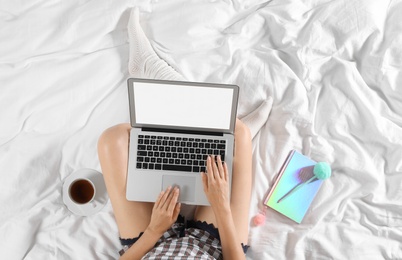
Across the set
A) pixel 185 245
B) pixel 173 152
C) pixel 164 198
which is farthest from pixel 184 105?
pixel 185 245

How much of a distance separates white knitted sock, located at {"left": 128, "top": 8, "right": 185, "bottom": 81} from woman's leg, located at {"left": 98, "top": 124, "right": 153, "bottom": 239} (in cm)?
24

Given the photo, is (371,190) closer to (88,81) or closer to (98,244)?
(98,244)

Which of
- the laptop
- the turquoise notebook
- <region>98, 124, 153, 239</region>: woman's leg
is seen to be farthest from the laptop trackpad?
the turquoise notebook

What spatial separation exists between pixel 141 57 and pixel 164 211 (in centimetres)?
47

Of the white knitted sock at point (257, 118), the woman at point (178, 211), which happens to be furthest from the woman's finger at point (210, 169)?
the white knitted sock at point (257, 118)

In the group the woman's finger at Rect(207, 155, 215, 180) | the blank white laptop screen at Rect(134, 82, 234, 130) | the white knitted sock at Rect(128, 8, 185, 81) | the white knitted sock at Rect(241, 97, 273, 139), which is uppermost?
the white knitted sock at Rect(128, 8, 185, 81)

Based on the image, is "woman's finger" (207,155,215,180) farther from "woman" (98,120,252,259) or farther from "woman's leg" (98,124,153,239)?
"woman's leg" (98,124,153,239)

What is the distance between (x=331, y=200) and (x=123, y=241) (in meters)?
0.54

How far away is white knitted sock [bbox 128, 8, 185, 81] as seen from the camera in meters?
1.43

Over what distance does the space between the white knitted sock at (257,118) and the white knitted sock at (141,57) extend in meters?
0.23

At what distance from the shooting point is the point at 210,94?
1194 millimetres

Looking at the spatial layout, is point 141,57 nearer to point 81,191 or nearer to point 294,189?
Answer: point 81,191

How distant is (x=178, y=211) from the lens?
1216 millimetres

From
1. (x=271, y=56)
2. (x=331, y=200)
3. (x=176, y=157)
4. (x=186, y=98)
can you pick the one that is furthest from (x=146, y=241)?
(x=271, y=56)
